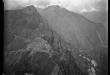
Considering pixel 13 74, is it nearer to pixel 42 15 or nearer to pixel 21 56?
pixel 21 56

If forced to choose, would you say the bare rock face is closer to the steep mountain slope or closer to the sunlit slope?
the steep mountain slope

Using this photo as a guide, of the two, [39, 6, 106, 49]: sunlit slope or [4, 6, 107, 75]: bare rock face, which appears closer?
[4, 6, 107, 75]: bare rock face

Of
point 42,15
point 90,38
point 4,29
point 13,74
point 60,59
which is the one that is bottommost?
point 13,74

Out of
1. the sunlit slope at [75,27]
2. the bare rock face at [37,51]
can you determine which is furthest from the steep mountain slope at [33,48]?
the sunlit slope at [75,27]


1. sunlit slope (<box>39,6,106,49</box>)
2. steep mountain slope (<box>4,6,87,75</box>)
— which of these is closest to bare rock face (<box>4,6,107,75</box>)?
steep mountain slope (<box>4,6,87,75</box>)

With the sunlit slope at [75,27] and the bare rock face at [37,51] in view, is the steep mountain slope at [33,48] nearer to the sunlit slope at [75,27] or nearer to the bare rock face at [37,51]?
the bare rock face at [37,51]

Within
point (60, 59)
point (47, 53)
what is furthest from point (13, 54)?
point (60, 59)

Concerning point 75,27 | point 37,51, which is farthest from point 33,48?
point 75,27
